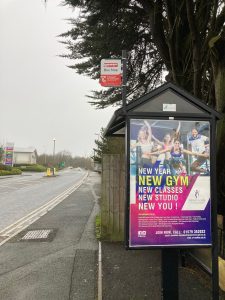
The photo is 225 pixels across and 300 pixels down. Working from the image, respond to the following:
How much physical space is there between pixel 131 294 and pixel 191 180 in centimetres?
204

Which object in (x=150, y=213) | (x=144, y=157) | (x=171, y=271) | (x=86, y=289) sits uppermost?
(x=144, y=157)

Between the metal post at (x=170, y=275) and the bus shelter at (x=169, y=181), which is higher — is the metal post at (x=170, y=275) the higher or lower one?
the lower one

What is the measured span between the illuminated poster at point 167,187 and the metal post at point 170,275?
27 centimetres

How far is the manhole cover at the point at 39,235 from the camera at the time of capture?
9734 millimetres

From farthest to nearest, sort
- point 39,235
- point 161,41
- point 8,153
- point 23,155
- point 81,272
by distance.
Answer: point 23,155
point 8,153
point 39,235
point 161,41
point 81,272

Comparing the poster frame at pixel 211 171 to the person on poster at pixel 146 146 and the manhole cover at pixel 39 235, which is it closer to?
the person on poster at pixel 146 146

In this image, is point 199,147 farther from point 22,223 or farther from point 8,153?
point 8,153

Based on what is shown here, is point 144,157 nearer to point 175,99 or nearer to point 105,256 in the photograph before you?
point 175,99

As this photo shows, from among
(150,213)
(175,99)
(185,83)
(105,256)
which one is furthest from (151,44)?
(150,213)

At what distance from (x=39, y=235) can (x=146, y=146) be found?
258 inches

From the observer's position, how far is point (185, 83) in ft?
29.6

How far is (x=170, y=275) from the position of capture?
4559mm

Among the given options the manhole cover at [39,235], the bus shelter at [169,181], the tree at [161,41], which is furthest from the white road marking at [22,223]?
the bus shelter at [169,181]

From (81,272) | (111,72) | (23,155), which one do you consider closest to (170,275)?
(81,272)
